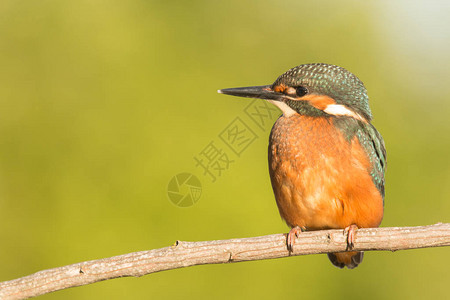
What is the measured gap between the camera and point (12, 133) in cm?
734

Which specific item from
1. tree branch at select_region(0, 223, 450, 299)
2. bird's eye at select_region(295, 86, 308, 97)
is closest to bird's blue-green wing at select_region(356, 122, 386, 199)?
bird's eye at select_region(295, 86, 308, 97)

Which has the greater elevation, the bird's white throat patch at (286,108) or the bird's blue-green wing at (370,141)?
the bird's white throat patch at (286,108)

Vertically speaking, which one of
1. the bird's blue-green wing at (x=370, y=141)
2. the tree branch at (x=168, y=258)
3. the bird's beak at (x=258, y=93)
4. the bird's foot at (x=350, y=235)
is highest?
the bird's beak at (x=258, y=93)

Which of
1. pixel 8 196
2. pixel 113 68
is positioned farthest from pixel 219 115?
pixel 8 196

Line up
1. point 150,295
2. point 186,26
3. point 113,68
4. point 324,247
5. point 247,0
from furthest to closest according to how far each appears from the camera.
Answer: point 247,0, point 186,26, point 113,68, point 150,295, point 324,247

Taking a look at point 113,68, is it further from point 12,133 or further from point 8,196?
point 8,196

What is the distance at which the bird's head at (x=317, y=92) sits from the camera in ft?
13.6

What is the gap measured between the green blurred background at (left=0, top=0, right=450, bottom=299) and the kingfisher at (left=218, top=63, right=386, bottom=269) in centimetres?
229

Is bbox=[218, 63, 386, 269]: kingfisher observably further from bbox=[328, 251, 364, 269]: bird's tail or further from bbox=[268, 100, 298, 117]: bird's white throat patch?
bbox=[328, 251, 364, 269]: bird's tail

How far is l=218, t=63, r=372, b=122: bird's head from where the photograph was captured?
416cm

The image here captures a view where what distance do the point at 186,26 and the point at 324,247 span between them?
5041 millimetres

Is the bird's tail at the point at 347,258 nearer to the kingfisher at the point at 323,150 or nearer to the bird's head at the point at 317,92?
the kingfisher at the point at 323,150

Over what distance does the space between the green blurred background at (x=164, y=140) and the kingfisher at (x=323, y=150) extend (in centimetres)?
229

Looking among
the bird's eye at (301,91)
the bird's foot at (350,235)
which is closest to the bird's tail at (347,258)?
the bird's foot at (350,235)
